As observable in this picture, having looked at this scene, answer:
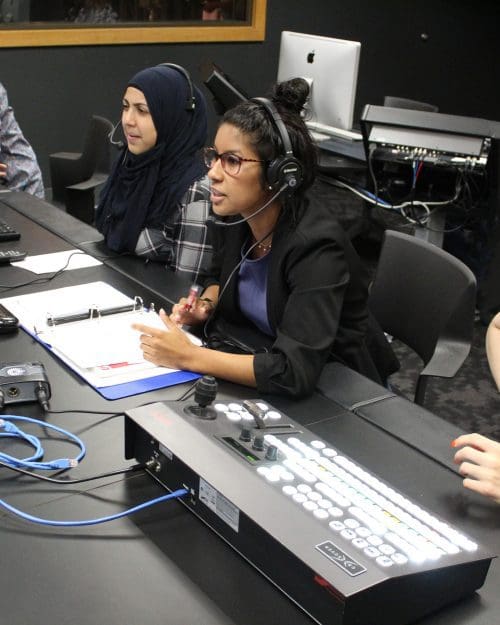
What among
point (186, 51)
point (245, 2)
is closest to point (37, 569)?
point (186, 51)

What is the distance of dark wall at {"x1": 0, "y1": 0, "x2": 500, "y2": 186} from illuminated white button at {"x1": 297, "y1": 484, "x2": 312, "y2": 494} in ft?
12.4

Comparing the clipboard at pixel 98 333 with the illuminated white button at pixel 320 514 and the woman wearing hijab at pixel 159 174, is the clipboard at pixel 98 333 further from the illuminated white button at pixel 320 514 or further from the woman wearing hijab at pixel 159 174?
the illuminated white button at pixel 320 514

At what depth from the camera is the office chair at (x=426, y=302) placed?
1735mm

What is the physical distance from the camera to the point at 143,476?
41.4 inches

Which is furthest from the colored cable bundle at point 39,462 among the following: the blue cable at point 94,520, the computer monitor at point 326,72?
the computer monitor at point 326,72

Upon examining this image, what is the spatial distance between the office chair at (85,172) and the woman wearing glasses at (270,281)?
1721 millimetres

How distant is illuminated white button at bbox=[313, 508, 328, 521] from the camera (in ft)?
2.80

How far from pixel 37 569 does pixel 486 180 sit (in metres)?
2.71

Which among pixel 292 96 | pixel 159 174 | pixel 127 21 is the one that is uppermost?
pixel 127 21

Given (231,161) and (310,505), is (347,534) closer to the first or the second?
(310,505)

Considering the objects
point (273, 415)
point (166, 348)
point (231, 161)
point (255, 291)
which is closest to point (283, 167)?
point (231, 161)

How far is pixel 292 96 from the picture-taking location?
1537 mm

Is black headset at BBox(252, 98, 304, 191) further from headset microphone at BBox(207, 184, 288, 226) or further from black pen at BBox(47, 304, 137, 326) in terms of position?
black pen at BBox(47, 304, 137, 326)

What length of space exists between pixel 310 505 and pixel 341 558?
10cm
